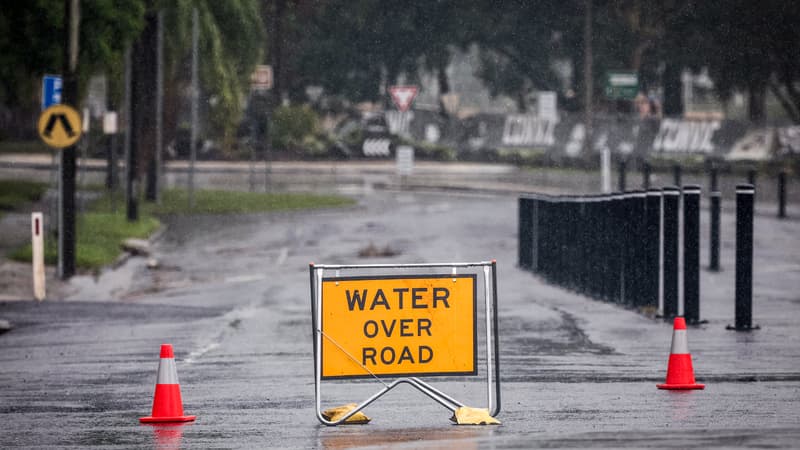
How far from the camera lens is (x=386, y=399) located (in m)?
12.1

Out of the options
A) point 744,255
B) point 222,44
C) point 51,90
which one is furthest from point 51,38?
point 744,255

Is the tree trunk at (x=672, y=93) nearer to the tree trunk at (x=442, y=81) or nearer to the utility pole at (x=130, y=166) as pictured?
the tree trunk at (x=442, y=81)

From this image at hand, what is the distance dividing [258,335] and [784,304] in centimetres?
707

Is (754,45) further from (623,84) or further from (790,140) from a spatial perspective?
A: (623,84)

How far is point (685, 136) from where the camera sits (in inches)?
2494

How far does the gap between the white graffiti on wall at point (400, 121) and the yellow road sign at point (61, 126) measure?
48.6m

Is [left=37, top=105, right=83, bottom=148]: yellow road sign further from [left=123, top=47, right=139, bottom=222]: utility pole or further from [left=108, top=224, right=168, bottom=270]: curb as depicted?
[left=123, top=47, right=139, bottom=222]: utility pole

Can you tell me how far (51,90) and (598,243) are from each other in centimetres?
1063

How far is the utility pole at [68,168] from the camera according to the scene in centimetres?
2506

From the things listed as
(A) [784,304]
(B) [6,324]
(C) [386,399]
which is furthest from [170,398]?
(A) [784,304]

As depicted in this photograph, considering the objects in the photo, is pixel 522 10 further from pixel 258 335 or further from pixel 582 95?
pixel 258 335

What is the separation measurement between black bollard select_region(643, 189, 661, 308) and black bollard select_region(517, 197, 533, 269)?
279 inches

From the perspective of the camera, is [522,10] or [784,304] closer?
[784,304]

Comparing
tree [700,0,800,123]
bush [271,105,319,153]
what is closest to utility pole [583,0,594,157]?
tree [700,0,800,123]
